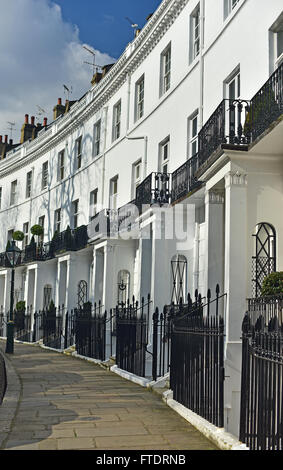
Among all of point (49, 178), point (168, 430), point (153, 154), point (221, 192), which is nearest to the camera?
point (168, 430)

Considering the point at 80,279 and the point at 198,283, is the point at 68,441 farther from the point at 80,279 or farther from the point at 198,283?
the point at 80,279

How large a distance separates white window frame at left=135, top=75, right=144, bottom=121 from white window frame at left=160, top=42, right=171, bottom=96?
185 cm

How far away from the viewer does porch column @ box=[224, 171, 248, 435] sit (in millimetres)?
8164

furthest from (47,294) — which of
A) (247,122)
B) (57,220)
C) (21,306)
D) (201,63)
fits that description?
(247,122)

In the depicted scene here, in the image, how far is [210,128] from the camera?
36.1 ft

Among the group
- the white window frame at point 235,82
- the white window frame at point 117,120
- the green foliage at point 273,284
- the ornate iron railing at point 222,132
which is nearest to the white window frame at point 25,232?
the white window frame at point 117,120

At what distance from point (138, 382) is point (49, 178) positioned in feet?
65.3

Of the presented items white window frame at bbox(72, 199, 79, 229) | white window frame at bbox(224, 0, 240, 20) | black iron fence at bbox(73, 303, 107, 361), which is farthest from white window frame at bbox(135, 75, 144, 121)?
black iron fence at bbox(73, 303, 107, 361)

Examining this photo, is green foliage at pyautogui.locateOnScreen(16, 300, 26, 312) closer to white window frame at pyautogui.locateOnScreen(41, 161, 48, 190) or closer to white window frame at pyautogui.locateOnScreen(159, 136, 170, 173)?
white window frame at pyautogui.locateOnScreen(41, 161, 48, 190)

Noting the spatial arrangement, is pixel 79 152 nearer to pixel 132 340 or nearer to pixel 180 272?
pixel 180 272

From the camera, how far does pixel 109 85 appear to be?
22.1m

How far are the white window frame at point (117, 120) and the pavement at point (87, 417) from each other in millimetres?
11719

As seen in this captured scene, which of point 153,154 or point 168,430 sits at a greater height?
point 153,154
